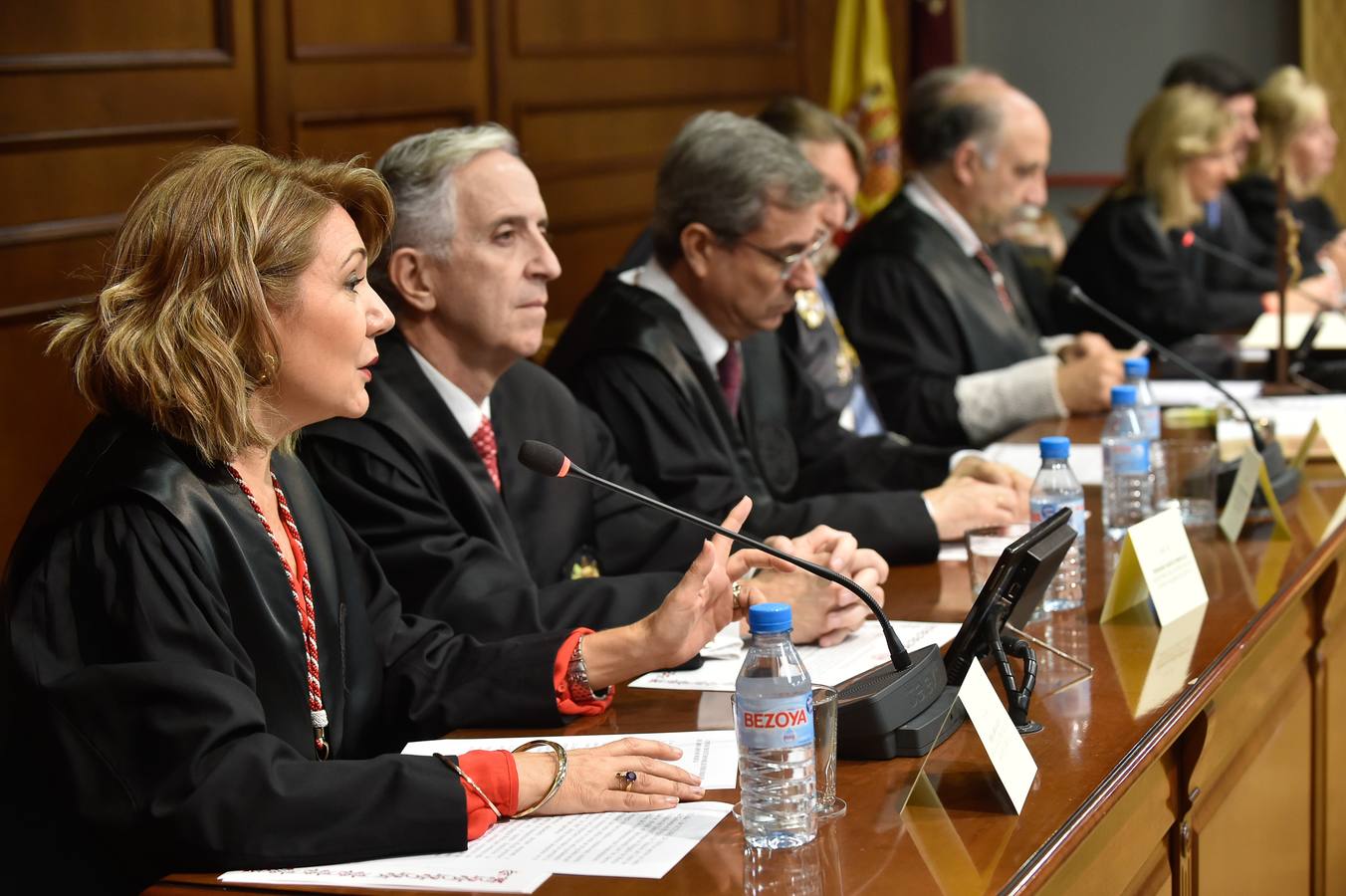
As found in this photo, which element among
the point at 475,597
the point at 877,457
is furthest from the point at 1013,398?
the point at 475,597

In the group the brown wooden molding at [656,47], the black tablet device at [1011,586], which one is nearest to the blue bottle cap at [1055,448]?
the black tablet device at [1011,586]

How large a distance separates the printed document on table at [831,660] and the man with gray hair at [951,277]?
1916mm

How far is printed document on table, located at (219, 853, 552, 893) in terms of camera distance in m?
1.41

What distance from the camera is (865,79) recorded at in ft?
21.9

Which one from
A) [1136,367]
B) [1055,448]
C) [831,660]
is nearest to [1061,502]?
[1055,448]

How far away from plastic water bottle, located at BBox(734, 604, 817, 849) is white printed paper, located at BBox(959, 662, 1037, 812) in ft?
0.52

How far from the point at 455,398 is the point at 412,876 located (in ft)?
3.57

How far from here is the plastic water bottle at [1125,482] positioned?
2688 mm

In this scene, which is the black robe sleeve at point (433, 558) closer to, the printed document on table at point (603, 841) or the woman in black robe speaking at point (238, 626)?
the woman in black robe speaking at point (238, 626)

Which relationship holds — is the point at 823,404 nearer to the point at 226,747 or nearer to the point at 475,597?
the point at 475,597

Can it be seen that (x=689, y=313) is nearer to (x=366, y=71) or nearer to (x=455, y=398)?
(x=455, y=398)

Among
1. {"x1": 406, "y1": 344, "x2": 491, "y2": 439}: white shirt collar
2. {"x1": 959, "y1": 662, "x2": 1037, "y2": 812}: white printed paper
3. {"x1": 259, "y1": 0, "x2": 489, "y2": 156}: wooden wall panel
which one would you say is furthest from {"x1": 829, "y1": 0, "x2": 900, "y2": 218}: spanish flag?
{"x1": 959, "y1": 662, "x2": 1037, "y2": 812}: white printed paper

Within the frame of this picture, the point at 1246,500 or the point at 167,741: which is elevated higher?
the point at 167,741

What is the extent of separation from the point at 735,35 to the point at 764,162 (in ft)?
9.90
